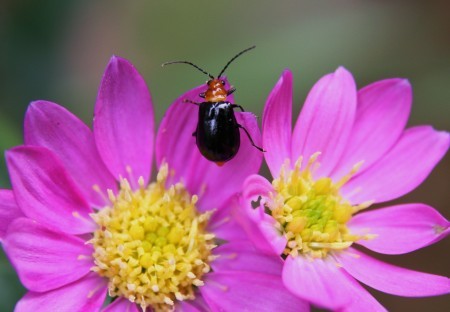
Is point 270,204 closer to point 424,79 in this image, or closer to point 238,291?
point 238,291

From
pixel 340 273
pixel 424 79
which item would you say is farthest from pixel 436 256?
pixel 340 273

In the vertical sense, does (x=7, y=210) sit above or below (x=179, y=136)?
below

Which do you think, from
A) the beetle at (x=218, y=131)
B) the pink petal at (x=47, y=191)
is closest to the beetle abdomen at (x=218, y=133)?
the beetle at (x=218, y=131)

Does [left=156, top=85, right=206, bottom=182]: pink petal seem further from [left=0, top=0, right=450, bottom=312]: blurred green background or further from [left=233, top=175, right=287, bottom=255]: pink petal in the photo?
[left=0, top=0, right=450, bottom=312]: blurred green background

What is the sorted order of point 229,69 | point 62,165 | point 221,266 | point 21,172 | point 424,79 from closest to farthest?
point 21,172 → point 62,165 → point 221,266 → point 229,69 → point 424,79

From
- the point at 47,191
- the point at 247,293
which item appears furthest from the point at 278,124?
the point at 47,191

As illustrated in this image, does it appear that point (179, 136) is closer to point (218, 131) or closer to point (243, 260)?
point (218, 131)
